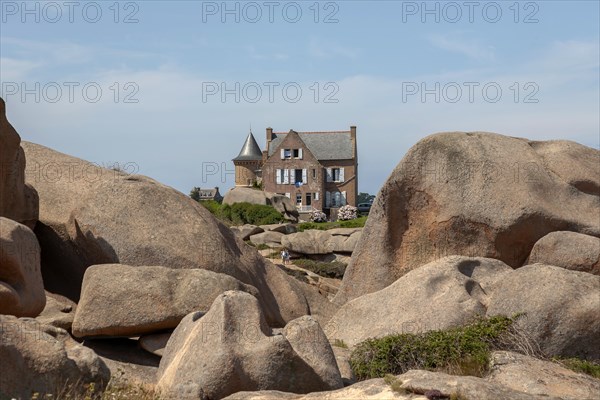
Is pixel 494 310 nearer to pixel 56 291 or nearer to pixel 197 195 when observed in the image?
pixel 56 291

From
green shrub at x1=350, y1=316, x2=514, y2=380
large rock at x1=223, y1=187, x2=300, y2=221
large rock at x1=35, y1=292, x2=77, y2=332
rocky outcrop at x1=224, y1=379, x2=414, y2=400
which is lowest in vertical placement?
green shrub at x1=350, y1=316, x2=514, y2=380

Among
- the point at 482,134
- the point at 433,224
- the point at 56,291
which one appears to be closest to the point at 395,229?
the point at 433,224

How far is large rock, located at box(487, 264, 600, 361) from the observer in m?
13.1

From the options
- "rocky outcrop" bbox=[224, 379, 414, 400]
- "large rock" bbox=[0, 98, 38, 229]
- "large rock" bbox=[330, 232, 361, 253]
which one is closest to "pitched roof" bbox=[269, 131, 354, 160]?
"large rock" bbox=[330, 232, 361, 253]

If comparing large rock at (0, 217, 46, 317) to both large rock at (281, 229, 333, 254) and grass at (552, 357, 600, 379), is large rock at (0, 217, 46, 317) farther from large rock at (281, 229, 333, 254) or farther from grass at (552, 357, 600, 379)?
large rock at (281, 229, 333, 254)

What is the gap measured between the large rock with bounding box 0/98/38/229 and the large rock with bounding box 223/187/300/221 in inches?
1899

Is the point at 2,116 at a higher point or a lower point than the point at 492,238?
higher

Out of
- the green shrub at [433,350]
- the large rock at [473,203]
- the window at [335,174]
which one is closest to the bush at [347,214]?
the window at [335,174]

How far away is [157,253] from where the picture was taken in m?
15.9

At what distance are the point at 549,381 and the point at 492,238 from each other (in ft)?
25.9

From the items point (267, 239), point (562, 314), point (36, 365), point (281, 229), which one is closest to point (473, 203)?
point (562, 314)

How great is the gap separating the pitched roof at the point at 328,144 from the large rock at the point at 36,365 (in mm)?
72532

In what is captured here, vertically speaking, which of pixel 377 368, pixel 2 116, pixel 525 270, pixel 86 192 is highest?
pixel 2 116

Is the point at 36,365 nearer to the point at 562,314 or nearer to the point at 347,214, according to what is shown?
the point at 562,314
